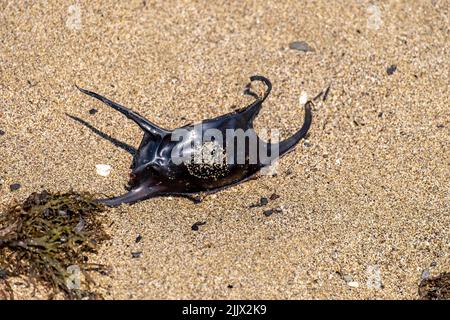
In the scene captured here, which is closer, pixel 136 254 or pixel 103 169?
pixel 136 254

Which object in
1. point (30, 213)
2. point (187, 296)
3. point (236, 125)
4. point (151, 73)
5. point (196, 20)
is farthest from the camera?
point (196, 20)

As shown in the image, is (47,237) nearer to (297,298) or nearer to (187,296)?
(187,296)

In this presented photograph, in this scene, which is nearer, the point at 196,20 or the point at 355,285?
the point at 355,285

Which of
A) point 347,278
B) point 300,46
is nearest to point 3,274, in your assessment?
point 347,278

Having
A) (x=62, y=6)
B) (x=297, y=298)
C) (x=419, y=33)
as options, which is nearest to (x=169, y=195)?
(x=297, y=298)

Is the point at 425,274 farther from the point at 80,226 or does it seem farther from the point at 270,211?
the point at 80,226

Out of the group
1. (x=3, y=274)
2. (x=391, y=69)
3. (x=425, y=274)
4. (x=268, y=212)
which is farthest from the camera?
(x=391, y=69)

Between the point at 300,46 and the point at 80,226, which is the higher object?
the point at 300,46

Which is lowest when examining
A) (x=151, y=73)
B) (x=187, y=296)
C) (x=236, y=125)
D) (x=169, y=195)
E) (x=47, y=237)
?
(x=187, y=296)
